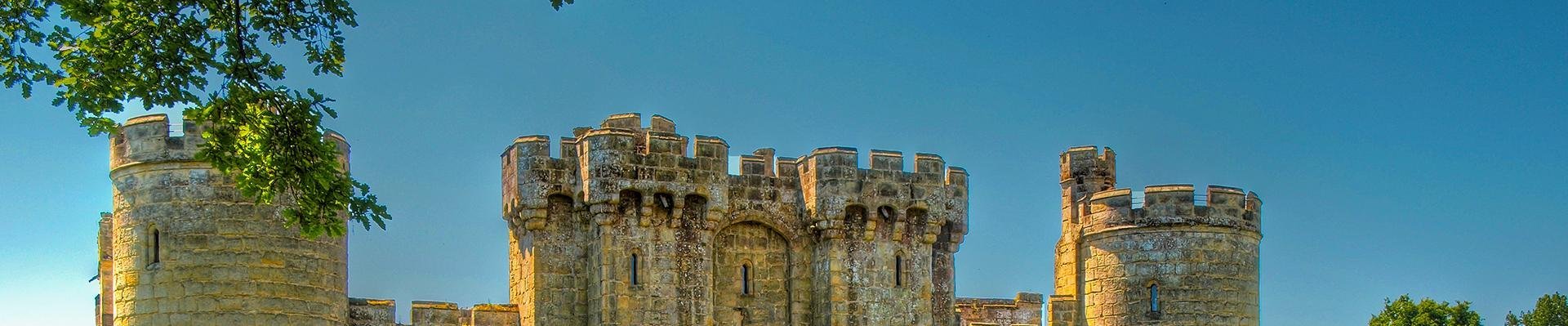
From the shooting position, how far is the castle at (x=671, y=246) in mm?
30453

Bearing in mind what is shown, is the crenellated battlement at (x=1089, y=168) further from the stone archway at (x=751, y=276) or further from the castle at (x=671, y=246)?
the stone archway at (x=751, y=276)

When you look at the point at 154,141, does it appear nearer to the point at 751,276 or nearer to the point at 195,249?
the point at 195,249

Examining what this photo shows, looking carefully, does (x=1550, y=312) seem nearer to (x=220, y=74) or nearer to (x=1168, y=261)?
(x=1168, y=261)

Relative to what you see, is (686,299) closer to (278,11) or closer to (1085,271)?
(1085,271)

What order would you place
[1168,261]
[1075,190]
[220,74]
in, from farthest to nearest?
1. [1075,190]
2. [1168,261]
3. [220,74]

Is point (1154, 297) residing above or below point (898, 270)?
below

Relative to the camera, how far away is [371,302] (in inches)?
1282

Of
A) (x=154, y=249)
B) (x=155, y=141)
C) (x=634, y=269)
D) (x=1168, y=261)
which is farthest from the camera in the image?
(x=1168, y=261)

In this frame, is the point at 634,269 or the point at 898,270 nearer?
the point at 634,269

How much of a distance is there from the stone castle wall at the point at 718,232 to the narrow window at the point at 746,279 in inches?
1.1

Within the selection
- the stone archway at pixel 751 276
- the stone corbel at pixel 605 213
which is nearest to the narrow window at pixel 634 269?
the stone corbel at pixel 605 213

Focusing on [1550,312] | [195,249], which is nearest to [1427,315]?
[1550,312]

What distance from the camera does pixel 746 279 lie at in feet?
115

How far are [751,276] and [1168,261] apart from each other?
7.65 m
